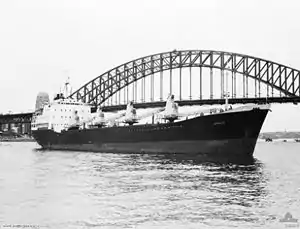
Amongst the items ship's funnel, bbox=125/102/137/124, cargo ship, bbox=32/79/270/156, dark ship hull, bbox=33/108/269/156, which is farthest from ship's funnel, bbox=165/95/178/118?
ship's funnel, bbox=125/102/137/124

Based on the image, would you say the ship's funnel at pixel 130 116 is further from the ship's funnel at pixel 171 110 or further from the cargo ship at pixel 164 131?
the ship's funnel at pixel 171 110

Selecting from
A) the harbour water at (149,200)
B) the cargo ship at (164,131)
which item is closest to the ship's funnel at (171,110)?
the cargo ship at (164,131)

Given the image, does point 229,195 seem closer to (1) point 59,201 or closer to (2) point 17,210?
(1) point 59,201

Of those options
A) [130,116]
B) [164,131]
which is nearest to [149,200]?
[164,131]

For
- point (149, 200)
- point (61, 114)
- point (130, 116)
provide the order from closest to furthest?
point (149, 200) → point (130, 116) → point (61, 114)

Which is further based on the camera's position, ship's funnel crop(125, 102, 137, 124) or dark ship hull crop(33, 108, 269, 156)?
ship's funnel crop(125, 102, 137, 124)

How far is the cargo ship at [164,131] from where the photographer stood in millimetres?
37938

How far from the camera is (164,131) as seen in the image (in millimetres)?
42750

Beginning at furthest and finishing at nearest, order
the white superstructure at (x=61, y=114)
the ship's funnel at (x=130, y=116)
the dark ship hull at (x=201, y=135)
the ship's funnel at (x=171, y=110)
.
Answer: the white superstructure at (x=61, y=114), the ship's funnel at (x=130, y=116), the ship's funnel at (x=171, y=110), the dark ship hull at (x=201, y=135)

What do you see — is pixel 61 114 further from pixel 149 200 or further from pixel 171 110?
pixel 149 200

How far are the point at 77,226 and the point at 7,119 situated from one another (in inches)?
5034

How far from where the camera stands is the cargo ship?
37938 millimetres

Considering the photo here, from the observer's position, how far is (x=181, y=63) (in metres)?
99.1

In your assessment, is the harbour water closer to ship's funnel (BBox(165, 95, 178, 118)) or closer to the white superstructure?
ship's funnel (BBox(165, 95, 178, 118))
